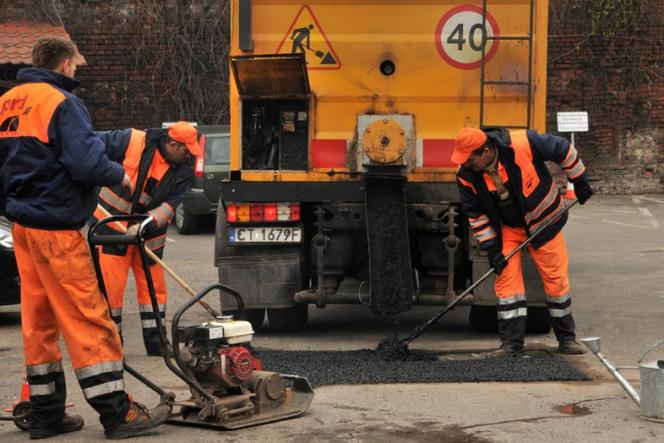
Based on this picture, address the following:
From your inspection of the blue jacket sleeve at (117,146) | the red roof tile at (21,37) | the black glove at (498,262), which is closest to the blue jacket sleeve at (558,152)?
the black glove at (498,262)

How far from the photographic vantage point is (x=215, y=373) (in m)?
6.20

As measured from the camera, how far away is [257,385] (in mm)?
6348

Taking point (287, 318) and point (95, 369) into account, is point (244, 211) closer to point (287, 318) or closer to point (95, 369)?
point (287, 318)

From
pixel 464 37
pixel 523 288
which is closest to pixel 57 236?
pixel 523 288

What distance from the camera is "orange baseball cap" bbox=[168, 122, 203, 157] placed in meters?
8.32

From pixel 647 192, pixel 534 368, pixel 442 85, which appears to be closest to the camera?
pixel 534 368

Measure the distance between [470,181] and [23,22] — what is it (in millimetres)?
16992

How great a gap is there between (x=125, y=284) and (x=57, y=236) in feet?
8.48

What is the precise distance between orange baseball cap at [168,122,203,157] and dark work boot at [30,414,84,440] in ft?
8.28

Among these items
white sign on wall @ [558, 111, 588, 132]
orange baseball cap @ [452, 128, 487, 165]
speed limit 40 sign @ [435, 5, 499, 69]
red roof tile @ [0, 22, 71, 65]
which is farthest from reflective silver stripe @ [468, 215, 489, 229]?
white sign on wall @ [558, 111, 588, 132]

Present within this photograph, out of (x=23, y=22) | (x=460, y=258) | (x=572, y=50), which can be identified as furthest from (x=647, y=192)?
(x=460, y=258)

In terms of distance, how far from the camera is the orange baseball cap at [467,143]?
792 cm

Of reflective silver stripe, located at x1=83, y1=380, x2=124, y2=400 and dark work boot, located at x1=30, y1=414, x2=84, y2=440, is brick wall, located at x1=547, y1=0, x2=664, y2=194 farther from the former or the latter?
reflective silver stripe, located at x1=83, y1=380, x2=124, y2=400

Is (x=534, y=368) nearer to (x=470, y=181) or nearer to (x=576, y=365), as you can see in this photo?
(x=576, y=365)
